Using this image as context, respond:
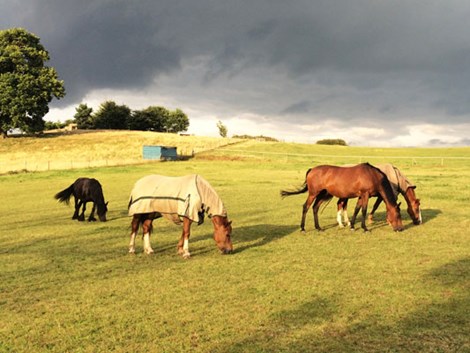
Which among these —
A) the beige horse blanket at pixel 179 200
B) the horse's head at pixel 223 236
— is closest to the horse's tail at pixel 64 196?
the beige horse blanket at pixel 179 200

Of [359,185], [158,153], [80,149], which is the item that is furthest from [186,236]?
[80,149]

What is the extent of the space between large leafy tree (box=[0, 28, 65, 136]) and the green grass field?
54693 millimetres

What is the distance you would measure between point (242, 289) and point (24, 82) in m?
66.6

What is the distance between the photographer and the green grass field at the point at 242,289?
18.8ft

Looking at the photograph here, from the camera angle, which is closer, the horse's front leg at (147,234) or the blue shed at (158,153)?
the horse's front leg at (147,234)

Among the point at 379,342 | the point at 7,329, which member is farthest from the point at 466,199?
the point at 7,329

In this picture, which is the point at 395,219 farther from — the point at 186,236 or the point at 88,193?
the point at 88,193

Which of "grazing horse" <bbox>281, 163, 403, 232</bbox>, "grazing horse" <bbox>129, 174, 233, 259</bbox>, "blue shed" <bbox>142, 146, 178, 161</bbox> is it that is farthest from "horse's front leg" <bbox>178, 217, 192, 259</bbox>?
"blue shed" <bbox>142, 146, 178, 161</bbox>

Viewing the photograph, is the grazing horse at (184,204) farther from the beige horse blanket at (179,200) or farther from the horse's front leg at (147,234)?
the horse's front leg at (147,234)

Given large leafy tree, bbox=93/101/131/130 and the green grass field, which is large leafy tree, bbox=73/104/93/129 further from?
the green grass field

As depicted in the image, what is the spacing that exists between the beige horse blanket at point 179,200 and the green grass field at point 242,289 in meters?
1.21

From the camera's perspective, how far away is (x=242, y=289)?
784 cm

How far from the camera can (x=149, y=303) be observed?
720cm

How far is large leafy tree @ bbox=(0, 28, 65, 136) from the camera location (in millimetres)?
62406
